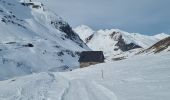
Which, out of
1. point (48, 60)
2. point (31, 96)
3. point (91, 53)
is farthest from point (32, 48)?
point (31, 96)

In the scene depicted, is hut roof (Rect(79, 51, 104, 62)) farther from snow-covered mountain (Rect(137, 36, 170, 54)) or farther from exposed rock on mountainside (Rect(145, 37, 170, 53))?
exposed rock on mountainside (Rect(145, 37, 170, 53))

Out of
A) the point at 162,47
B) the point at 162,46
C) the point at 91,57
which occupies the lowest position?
the point at 91,57

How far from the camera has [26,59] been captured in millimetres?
169250

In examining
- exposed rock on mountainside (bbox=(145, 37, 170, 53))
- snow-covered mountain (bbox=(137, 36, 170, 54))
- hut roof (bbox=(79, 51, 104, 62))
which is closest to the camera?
snow-covered mountain (bbox=(137, 36, 170, 54))

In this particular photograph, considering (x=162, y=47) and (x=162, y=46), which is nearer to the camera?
(x=162, y=47)

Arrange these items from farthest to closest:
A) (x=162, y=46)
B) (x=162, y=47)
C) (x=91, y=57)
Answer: (x=91, y=57) → (x=162, y=46) → (x=162, y=47)

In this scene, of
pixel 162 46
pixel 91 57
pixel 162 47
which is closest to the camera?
pixel 162 47

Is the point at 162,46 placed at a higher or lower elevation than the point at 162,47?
higher

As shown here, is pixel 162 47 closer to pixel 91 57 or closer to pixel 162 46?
pixel 162 46

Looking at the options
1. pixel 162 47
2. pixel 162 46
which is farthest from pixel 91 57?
pixel 162 47

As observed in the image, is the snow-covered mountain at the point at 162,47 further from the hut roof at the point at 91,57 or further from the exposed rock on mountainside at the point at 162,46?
the hut roof at the point at 91,57

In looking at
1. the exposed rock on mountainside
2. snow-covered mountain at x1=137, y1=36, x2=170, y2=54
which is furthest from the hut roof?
the exposed rock on mountainside

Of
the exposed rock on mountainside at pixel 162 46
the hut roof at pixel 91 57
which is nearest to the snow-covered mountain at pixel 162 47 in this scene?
the exposed rock on mountainside at pixel 162 46

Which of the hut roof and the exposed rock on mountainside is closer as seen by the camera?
the exposed rock on mountainside
